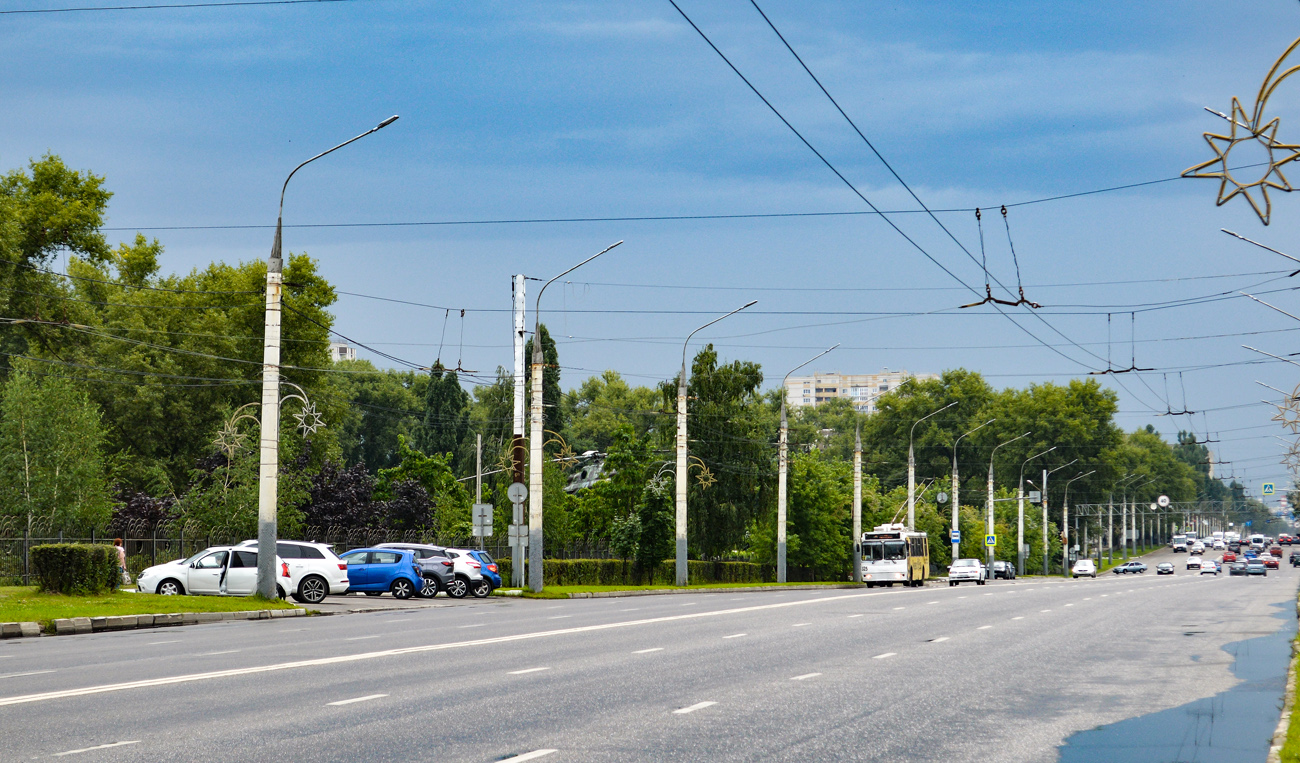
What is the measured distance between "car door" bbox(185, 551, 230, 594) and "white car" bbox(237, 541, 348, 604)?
0.56m

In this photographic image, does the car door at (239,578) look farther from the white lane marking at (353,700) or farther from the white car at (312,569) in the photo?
the white lane marking at (353,700)

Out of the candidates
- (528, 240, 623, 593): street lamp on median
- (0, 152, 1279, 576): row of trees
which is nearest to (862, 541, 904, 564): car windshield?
(0, 152, 1279, 576): row of trees

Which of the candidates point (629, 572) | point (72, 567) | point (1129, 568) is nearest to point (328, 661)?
point (72, 567)

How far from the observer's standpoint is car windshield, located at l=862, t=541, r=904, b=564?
62844mm

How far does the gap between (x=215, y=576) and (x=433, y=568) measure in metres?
7.55

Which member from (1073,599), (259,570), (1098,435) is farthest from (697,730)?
(1098,435)

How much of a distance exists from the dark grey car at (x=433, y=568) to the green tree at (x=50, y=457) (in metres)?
14.9

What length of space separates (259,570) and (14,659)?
12.1 meters

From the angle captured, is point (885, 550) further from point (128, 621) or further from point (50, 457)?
point (128, 621)

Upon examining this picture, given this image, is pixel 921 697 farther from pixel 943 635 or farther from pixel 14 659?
pixel 14 659

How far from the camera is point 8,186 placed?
58.8m

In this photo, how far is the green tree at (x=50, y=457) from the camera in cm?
4538

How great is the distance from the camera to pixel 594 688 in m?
13.1

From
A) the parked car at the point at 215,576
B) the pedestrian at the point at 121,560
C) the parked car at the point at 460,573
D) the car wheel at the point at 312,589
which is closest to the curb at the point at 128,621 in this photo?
the parked car at the point at 215,576
